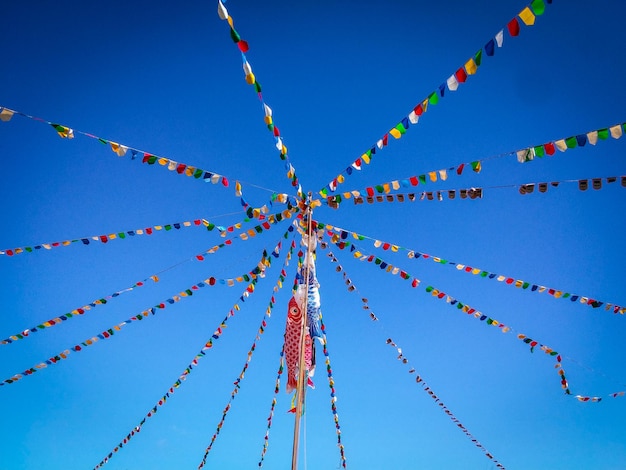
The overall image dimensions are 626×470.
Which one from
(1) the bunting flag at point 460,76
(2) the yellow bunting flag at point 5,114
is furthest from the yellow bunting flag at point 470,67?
(2) the yellow bunting flag at point 5,114

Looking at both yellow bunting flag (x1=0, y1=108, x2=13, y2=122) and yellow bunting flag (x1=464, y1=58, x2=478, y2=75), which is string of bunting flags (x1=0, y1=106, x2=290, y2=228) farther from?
yellow bunting flag (x1=464, y1=58, x2=478, y2=75)

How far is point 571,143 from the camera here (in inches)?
167

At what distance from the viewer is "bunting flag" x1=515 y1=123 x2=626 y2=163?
395cm

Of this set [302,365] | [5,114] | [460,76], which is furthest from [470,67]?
[5,114]

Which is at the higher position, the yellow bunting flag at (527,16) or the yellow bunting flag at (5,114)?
the yellow bunting flag at (5,114)

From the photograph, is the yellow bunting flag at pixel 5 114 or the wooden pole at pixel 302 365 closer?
the yellow bunting flag at pixel 5 114

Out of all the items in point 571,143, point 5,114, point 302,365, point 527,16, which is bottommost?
point 302,365

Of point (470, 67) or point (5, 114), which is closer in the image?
point (470, 67)

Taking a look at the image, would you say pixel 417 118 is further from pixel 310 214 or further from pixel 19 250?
pixel 19 250

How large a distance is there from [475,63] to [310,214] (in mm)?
3265

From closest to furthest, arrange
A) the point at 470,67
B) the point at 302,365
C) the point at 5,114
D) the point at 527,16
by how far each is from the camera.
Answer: the point at 527,16, the point at 470,67, the point at 5,114, the point at 302,365

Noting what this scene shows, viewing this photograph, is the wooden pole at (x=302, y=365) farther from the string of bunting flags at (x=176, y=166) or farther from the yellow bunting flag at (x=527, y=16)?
the yellow bunting flag at (x=527, y=16)

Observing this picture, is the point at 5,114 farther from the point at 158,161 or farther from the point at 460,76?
the point at 460,76

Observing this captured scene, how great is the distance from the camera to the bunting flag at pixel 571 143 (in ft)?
12.9
